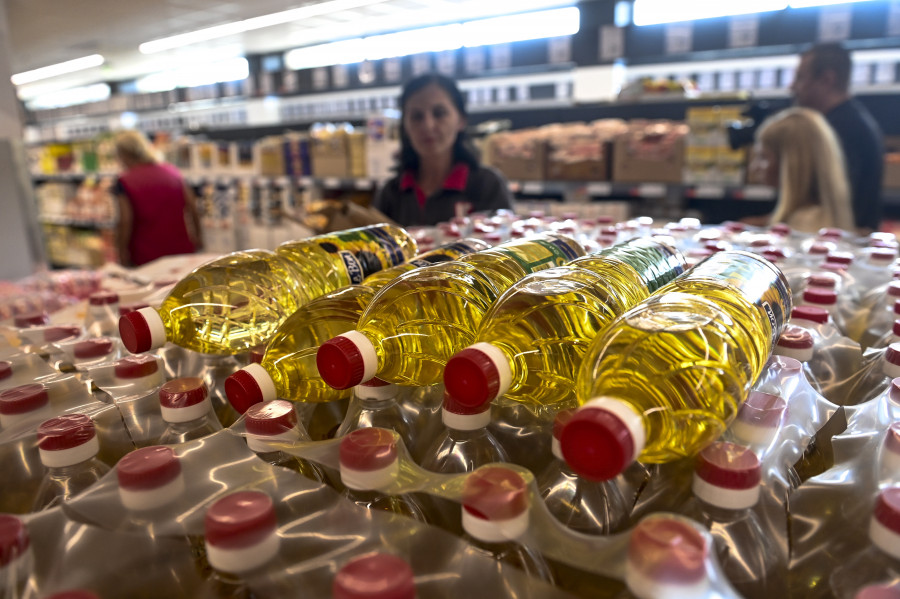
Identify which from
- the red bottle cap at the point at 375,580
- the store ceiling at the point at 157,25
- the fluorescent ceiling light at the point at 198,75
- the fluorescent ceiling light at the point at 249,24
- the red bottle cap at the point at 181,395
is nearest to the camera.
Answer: the red bottle cap at the point at 375,580

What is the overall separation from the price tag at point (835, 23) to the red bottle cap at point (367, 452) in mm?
4456

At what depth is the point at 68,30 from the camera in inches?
243

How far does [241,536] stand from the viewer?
0.44 m

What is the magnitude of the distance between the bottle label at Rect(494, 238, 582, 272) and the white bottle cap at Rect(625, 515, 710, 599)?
0.50 metres

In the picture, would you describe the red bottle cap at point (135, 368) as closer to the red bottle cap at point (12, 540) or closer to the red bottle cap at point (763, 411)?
the red bottle cap at point (12, 540)

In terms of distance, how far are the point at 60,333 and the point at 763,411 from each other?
3.80 ft

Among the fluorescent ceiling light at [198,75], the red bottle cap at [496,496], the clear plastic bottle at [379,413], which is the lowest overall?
the clear plastic bottle at [379,413]

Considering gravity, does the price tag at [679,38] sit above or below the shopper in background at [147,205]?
above

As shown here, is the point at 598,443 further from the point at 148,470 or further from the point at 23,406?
the point at 23,406

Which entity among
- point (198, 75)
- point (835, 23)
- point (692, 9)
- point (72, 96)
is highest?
point (72, 96)

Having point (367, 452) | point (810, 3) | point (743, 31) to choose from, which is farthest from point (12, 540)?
point (810, 3)

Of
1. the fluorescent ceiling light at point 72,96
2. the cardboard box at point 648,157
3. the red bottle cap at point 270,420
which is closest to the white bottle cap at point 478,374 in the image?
the red bottle cap at point 270,420

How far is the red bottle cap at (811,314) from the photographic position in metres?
0.91

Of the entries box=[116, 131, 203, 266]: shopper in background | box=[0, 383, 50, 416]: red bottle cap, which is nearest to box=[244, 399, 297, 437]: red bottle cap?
box=[0, 383, 50, 416]: red bottle cap
